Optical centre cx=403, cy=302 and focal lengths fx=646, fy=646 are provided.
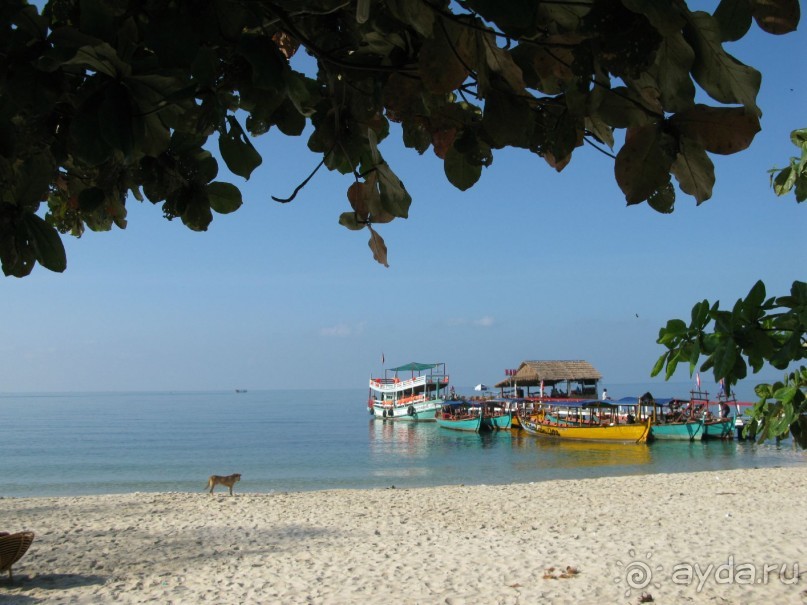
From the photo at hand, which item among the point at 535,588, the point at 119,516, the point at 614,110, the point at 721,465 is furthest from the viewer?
the point at 721,465

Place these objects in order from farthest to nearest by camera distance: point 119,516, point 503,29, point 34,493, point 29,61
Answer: point 34,493 → point 119,516 → point 29,61 → point 503,29

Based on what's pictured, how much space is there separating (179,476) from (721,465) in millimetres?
21236

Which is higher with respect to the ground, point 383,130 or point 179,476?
point 383,130

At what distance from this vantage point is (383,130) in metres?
1.51

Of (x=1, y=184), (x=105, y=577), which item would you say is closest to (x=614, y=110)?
(x=1, y=184)

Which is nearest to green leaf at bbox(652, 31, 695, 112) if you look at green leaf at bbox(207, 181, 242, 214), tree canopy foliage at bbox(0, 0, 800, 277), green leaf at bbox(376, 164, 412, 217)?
tree canopy foliage at bbox(0, 0, 800, 277)

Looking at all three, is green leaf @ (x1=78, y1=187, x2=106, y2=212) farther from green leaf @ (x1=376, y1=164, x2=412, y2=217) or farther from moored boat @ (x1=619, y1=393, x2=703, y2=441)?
moored boat @ (x1=619, y1=393, x2=703, y2=441)

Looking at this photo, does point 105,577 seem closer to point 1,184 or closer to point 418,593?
point 418,593

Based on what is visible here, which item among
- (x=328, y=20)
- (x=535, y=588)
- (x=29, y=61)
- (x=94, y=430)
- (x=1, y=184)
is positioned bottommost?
(x=94, y=430)

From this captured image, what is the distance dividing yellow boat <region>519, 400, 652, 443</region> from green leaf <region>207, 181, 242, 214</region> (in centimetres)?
3445

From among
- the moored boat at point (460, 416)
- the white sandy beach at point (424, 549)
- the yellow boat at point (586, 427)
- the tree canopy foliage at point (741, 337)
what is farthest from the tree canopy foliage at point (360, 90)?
the moored boat at point (460, 416)

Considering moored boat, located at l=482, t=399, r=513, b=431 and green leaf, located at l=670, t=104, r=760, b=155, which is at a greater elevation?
green leaf, located at l=670, t=104, r=760, b=155

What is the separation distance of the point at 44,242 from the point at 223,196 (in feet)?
1.17

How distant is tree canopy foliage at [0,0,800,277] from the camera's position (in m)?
0.74
